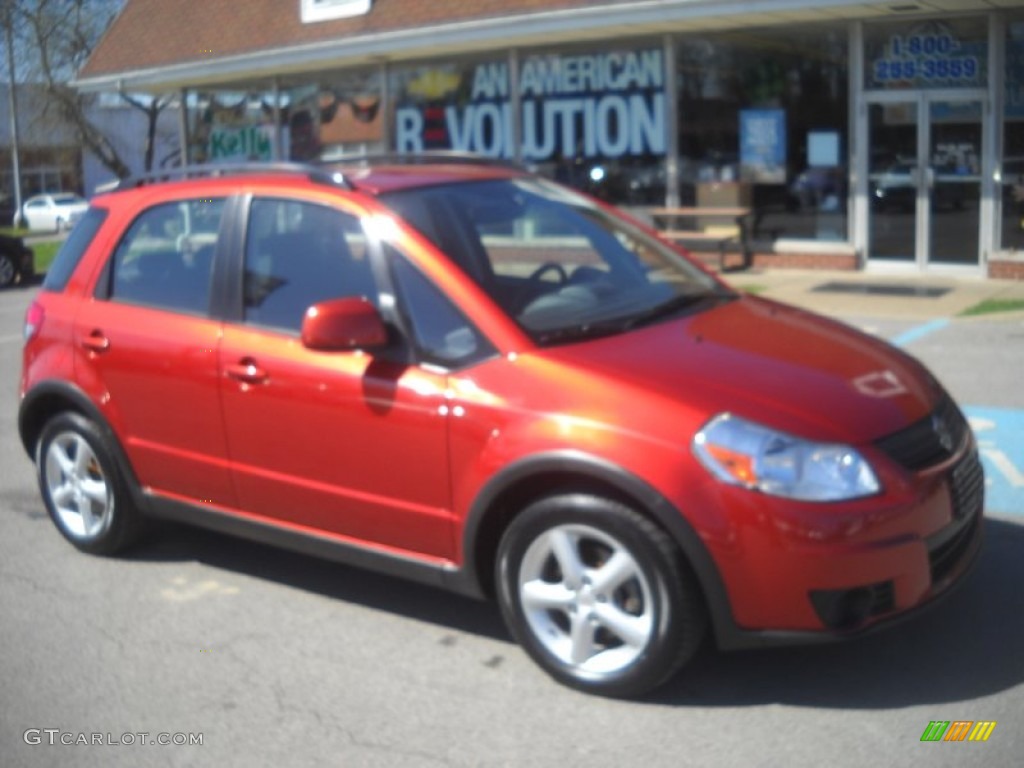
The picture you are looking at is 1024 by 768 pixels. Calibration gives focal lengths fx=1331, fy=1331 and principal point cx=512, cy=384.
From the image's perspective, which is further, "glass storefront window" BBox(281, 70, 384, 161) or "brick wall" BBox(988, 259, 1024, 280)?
"glass storefront window" BBox(281, 70, 384, 161)

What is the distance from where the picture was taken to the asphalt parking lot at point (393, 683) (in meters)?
4.12

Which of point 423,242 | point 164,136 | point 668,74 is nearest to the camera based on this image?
point 423,242

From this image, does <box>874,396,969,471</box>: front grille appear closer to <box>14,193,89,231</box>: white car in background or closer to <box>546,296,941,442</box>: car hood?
<box>546,296,941,442</box>: car hood

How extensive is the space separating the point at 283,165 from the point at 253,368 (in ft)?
3.07

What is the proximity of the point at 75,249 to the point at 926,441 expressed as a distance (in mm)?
3951

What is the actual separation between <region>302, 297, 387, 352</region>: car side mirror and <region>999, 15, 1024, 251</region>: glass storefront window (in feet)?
41.3

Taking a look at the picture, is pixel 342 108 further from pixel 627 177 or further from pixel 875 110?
pixel 875 110

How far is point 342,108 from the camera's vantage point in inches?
893

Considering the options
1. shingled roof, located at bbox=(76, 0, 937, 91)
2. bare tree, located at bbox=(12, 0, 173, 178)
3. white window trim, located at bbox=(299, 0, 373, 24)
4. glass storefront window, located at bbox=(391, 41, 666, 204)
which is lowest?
glass storefront window, located at bbox=(391, 41, 666, 204)

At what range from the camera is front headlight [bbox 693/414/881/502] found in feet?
13.4

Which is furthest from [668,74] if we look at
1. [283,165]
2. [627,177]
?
[283,165]

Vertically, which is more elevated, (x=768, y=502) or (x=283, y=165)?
(x=283, y=165)

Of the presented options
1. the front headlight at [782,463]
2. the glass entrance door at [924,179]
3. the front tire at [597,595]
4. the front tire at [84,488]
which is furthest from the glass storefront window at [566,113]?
the front headlight at [782,463]

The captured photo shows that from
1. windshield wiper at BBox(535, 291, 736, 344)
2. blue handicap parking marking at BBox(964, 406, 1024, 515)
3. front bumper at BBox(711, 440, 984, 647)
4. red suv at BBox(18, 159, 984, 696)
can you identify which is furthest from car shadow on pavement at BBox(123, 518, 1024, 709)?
windshield wiper at BBox(535, 291, 736, 344)
